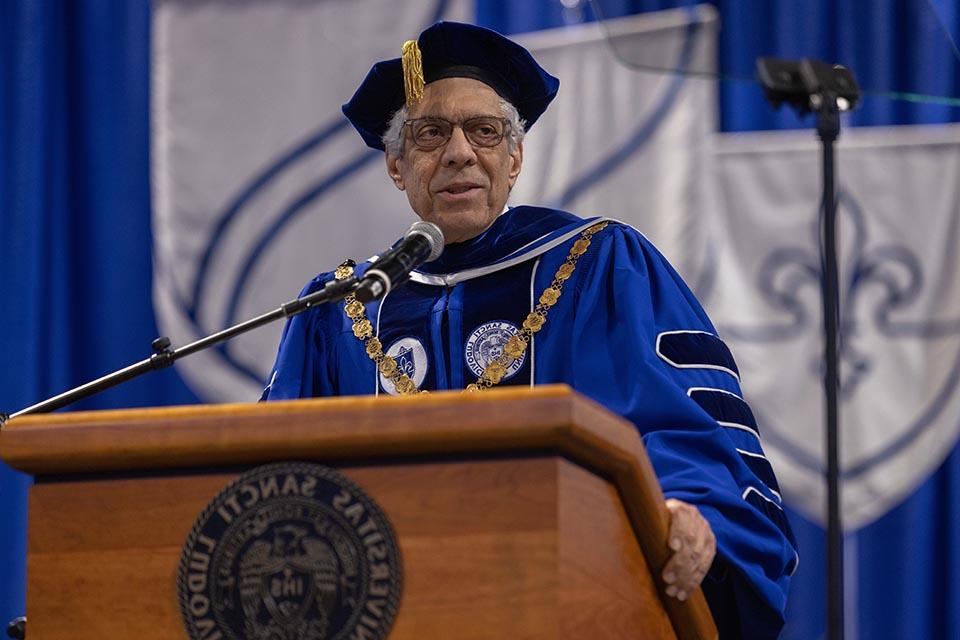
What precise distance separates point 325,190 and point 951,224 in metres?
2.23

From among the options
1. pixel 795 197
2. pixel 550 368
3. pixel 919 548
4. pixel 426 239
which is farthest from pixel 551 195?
pixel 426 239

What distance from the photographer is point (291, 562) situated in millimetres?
1709

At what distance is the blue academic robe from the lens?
2.41 meters

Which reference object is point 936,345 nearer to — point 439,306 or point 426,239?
point 439,306

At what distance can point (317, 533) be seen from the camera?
1.71 m

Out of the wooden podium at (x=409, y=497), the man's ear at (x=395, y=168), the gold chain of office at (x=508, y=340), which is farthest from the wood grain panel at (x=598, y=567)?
the man's ear at (x=395, y=168)

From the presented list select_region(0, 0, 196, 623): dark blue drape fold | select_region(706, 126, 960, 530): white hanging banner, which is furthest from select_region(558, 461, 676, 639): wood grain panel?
select_region(0, 0, 196, 623): dark blue drape fold


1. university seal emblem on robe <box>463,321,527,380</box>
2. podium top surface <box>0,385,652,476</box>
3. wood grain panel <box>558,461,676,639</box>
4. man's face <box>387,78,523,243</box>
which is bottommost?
wood grain panel <box>558,461,676,639</box>

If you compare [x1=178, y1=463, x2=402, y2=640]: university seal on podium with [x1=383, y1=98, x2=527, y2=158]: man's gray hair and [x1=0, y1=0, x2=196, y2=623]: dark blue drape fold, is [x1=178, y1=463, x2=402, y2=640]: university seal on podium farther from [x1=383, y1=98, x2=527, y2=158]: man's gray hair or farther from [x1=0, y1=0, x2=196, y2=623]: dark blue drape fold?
[x1=0, y1=0, x2=196, y2=623]: dark blue drape fold

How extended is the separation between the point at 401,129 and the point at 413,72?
0.47ft

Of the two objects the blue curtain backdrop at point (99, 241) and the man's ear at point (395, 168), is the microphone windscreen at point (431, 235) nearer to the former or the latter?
the man's ear at point (395, 168)

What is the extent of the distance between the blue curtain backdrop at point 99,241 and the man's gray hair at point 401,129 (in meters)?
1.77

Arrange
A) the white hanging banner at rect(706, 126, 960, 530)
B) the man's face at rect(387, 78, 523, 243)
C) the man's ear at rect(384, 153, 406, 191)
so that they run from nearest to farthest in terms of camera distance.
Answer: the man's face at rect(387, 78, 523, 243) < the man's ear at rect(384, 153, 406, 191) < the white hanging banner at rect(706, 126, 960, 530)

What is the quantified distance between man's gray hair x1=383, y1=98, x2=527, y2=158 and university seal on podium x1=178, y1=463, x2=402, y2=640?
156cm
